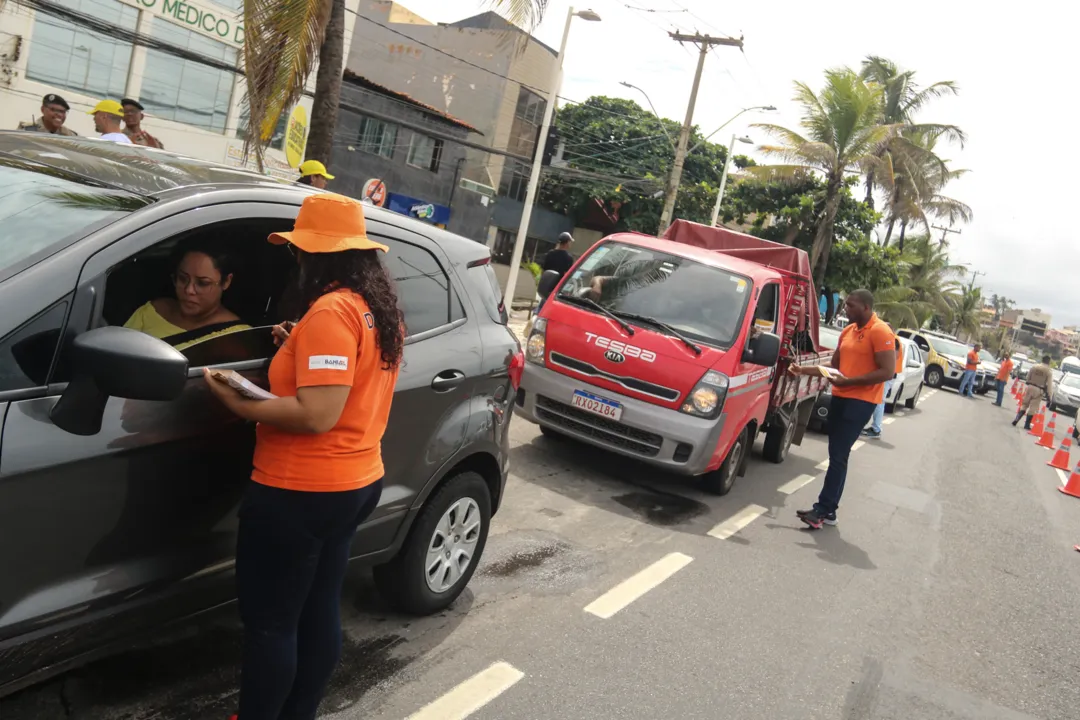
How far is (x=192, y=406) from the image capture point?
109 inches

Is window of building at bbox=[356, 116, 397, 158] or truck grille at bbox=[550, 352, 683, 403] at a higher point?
window of building at bbox=[356, 116, 397, 158]

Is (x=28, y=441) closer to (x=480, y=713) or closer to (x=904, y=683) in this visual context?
(x=480, y=713)

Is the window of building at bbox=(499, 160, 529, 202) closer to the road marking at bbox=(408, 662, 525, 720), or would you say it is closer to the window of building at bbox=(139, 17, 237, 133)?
the window of building at bbox=(139, 17, 237, 133)

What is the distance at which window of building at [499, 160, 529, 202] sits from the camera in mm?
42469

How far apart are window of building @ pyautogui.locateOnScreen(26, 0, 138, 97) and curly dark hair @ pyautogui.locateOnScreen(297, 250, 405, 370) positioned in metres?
17.9

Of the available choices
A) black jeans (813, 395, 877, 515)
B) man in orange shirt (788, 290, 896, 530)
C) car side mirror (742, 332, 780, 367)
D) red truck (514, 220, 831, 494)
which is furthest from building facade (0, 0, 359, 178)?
black jeans (813, 395, 877, 515)

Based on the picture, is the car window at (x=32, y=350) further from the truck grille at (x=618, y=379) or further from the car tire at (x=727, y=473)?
the car tire at (x=727, y=473)

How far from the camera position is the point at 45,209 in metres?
2.71

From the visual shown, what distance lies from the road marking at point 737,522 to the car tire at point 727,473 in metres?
0.26

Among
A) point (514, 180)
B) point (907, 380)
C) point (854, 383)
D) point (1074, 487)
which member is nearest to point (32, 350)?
point (854, 383)

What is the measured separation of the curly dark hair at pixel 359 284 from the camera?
2645 millimetres

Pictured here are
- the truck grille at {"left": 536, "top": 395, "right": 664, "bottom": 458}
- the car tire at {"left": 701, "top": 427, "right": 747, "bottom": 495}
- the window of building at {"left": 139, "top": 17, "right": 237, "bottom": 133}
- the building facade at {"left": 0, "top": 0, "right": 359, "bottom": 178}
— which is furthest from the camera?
the window of building at {"left": 139, "top": 17, "right": 237, "bottom": 133}

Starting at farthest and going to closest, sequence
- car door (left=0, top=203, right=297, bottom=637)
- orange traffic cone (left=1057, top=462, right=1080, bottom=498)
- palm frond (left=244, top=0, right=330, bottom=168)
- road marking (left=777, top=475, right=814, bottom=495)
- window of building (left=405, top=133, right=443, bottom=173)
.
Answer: window of building (left=405, top=133, right=443, bottom=173), orange traffic cone (left=1057, top=462, right=1080, bottom=498), palm frond (left=244, top=0, right=330, bottom=168), road marking (left=777, top=475, right=814, bottom=495), car door (left=0, top=203, right=297, bottom=637)

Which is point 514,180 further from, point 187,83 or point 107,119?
point 107,119
